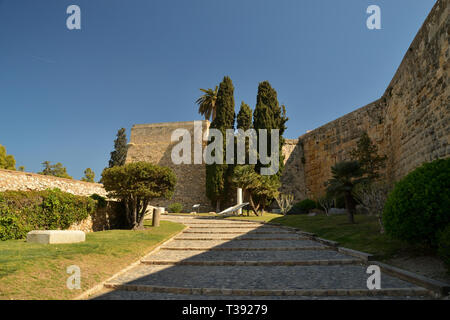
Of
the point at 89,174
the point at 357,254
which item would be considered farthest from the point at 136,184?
the point at 89,174

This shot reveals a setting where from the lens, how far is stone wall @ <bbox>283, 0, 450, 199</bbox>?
610 centimetres

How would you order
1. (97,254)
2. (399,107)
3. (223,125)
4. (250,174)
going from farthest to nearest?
(223,125) < (250,174) < (399,107) < (97,254)

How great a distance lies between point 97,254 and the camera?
567 centimetres

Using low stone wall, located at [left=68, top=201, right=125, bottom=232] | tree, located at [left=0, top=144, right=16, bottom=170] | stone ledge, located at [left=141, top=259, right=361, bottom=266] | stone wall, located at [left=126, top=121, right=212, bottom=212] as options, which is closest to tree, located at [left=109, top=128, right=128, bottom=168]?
stone wall, located at [left=126, top=121, right=212, bottom=212]

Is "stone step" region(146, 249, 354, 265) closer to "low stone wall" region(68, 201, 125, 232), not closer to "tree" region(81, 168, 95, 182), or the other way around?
"low stone wall" region(68, 201, 125, 232)

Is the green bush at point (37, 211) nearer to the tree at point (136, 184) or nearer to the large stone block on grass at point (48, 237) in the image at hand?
the large stone block on grass at point (48, 237)

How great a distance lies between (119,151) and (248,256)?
97.8 ft

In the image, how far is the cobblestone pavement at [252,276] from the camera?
373cm

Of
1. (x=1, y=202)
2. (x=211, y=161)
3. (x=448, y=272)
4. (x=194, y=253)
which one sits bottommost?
(x=194, y=253)

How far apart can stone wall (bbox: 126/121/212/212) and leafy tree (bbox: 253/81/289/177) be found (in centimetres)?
691

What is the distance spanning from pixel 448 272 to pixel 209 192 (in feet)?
62.9

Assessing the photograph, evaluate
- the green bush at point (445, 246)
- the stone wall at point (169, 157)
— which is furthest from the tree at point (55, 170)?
the green bush at point (445, 246)
